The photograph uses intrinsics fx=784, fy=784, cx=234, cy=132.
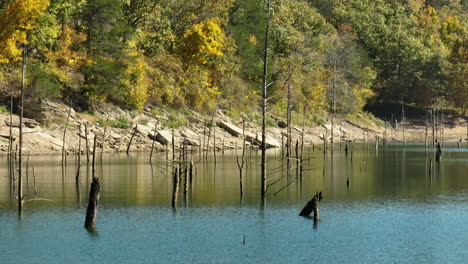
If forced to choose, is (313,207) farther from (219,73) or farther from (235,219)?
(219,73)

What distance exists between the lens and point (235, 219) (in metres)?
48.4

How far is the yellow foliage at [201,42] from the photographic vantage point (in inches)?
4523

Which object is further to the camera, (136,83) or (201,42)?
(201,42)

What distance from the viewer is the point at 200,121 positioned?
111 metres

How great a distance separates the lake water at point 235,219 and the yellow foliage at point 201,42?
40952 mm

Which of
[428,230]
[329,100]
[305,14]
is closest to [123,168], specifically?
[428,230]

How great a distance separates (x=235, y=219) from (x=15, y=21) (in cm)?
4892

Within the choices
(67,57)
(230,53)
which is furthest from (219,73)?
(67,57)

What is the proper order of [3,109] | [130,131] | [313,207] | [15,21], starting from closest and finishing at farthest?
[313,207] → [15,21] → [3,109] → [130,131]

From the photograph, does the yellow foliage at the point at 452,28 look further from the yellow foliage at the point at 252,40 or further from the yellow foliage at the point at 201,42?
the yellow foliage at the point at 201,42

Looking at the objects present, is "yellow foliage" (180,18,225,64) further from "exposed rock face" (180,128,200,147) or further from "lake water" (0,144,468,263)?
"lake water" (0,144,468,263)

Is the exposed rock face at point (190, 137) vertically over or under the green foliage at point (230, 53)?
under

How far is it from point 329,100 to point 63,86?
199 ft

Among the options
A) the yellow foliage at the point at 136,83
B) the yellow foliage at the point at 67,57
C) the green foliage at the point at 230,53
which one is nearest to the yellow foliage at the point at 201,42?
the green foliage at the point at 230,53
